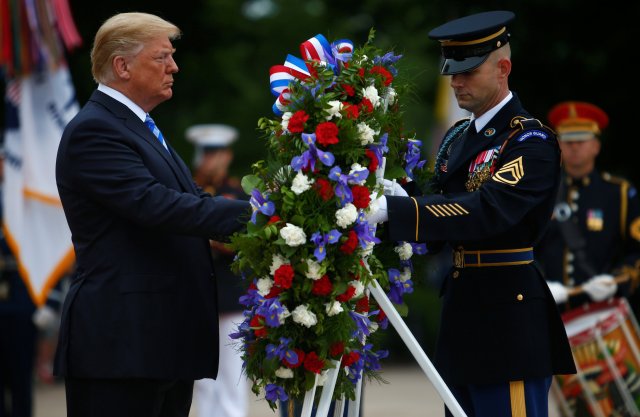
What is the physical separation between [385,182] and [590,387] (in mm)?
3192

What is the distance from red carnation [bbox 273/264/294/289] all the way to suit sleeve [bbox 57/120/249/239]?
14.9 inches

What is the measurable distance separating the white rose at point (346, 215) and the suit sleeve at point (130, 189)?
0.48m

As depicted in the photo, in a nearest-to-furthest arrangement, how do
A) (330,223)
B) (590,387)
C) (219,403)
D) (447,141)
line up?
1. (330,223)
2. (447,141)
3. (590,387)
4. (219,403)

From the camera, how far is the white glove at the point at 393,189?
Result: 15.5 ft

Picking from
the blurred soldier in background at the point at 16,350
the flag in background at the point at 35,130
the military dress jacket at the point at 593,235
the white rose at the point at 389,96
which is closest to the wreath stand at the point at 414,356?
the white rose at the point at 389,96

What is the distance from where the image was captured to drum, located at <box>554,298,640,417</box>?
7293 mm

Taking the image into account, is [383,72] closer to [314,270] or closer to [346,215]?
[346,215]

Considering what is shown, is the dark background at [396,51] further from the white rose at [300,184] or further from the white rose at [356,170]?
the white rose at [300,184]

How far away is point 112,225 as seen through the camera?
15.4ft

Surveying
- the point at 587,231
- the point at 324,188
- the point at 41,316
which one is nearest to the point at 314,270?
the point at 324,188

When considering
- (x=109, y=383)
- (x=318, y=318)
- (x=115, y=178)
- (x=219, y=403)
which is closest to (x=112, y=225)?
(x=115, y=178)

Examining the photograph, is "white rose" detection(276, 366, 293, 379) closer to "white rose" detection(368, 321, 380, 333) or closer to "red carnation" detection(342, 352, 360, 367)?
"red carnation" detection(342, 352, 360, 367)

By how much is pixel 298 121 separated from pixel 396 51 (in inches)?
108

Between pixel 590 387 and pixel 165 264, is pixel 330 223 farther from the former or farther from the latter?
pixel 590 387
